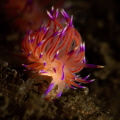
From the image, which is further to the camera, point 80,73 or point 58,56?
point 80,73

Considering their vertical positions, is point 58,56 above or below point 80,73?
above

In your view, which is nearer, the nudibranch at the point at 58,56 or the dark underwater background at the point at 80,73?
the dark underwater background at the point at 80,73

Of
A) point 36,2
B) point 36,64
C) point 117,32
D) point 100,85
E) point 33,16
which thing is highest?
point 36,2

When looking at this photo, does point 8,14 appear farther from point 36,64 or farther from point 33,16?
point 36,64

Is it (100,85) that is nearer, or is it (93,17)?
(100,85)

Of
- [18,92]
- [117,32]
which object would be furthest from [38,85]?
[117,32]

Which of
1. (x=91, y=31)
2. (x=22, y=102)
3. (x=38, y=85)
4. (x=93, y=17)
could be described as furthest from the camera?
(x=93, y=17)

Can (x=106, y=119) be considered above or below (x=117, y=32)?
below

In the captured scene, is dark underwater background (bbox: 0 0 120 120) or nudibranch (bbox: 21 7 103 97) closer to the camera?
dark underwater background (bbox: 0 0 120 120)

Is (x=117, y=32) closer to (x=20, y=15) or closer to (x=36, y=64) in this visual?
(x=20, y=15)

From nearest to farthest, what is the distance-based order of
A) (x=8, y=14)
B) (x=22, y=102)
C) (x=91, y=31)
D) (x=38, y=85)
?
(x=22, y=102) → (x=38, y=85) → (x=8, y=14) → (x=91, y=31)
